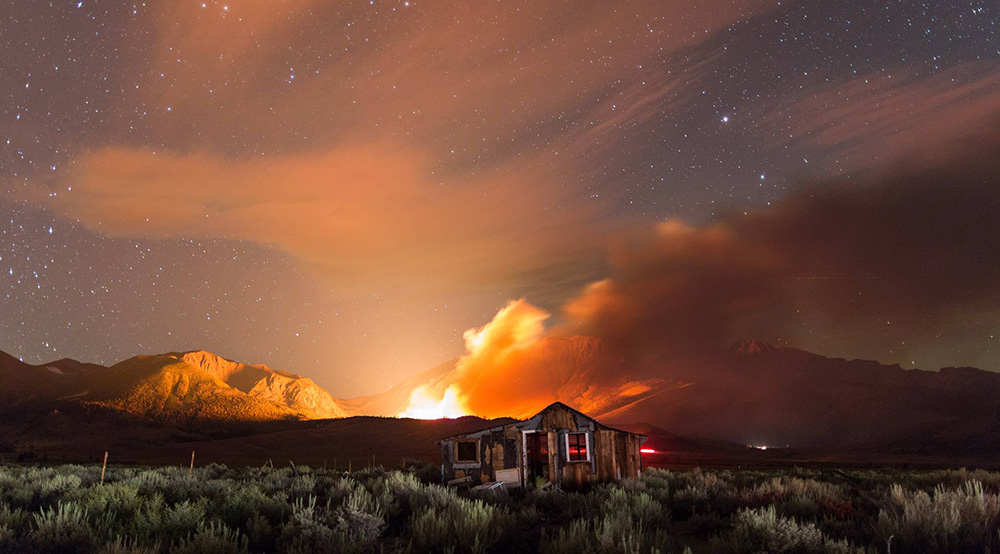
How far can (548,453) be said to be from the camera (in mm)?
20969

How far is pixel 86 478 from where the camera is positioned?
19984 millimetres

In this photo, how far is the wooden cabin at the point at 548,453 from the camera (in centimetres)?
2078

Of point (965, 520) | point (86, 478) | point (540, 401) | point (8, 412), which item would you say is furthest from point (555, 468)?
point (540, 401)

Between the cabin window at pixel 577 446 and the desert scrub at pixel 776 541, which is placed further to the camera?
the cabin window at pixel 577 446

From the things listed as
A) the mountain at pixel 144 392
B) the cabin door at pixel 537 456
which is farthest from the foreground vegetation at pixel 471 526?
the mountain at pixel 144 392

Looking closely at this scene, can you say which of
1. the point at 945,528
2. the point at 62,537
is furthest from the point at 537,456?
the point at 62,537

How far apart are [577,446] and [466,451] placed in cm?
441

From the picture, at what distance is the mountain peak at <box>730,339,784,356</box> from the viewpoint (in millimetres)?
168925

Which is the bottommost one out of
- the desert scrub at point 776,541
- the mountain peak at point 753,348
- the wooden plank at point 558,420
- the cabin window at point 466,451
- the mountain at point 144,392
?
the desert scrub at point 776,541

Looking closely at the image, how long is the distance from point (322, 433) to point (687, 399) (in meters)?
86.0

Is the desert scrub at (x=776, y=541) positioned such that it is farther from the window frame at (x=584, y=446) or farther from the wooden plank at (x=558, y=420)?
the wooden plank at (x=558, y=420)

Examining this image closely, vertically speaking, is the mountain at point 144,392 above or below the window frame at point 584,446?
above

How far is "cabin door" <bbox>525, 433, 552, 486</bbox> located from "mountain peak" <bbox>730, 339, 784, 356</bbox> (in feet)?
536

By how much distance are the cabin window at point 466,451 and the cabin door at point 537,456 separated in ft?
6.73
